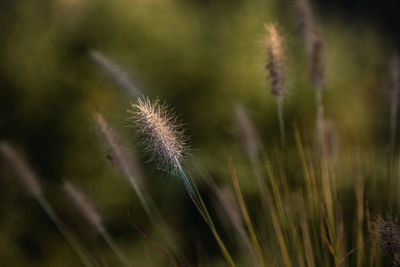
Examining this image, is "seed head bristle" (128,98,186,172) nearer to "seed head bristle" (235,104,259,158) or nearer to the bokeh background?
"seed head bristle" (235,104,259,158)

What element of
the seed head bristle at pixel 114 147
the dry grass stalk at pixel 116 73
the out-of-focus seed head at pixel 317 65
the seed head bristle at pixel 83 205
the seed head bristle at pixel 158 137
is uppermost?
the out-of-focus seed head at pixel 317 65

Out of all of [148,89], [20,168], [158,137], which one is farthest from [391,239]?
[148,89]

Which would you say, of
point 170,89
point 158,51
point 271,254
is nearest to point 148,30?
point 158,51

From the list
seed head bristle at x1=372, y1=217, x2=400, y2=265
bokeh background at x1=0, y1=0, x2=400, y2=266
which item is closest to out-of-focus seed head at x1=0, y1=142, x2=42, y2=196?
bokeh background at x1=0, y1=0, x2=400, y2=266

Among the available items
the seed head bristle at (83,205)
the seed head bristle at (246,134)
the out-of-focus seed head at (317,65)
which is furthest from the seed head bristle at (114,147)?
the out-of-focus seed head at (317,65)

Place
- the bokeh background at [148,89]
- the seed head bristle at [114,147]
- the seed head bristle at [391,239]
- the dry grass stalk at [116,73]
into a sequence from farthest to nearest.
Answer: the bokeh background at [148,89] < the dry grass stalk at [116,73] < the seed head bristle at [114,147] < the seed head bristle at [391,239]

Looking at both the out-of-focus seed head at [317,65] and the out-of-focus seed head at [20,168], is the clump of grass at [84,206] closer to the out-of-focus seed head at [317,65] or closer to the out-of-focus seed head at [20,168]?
the out-of-focus seed head at [20,168]
